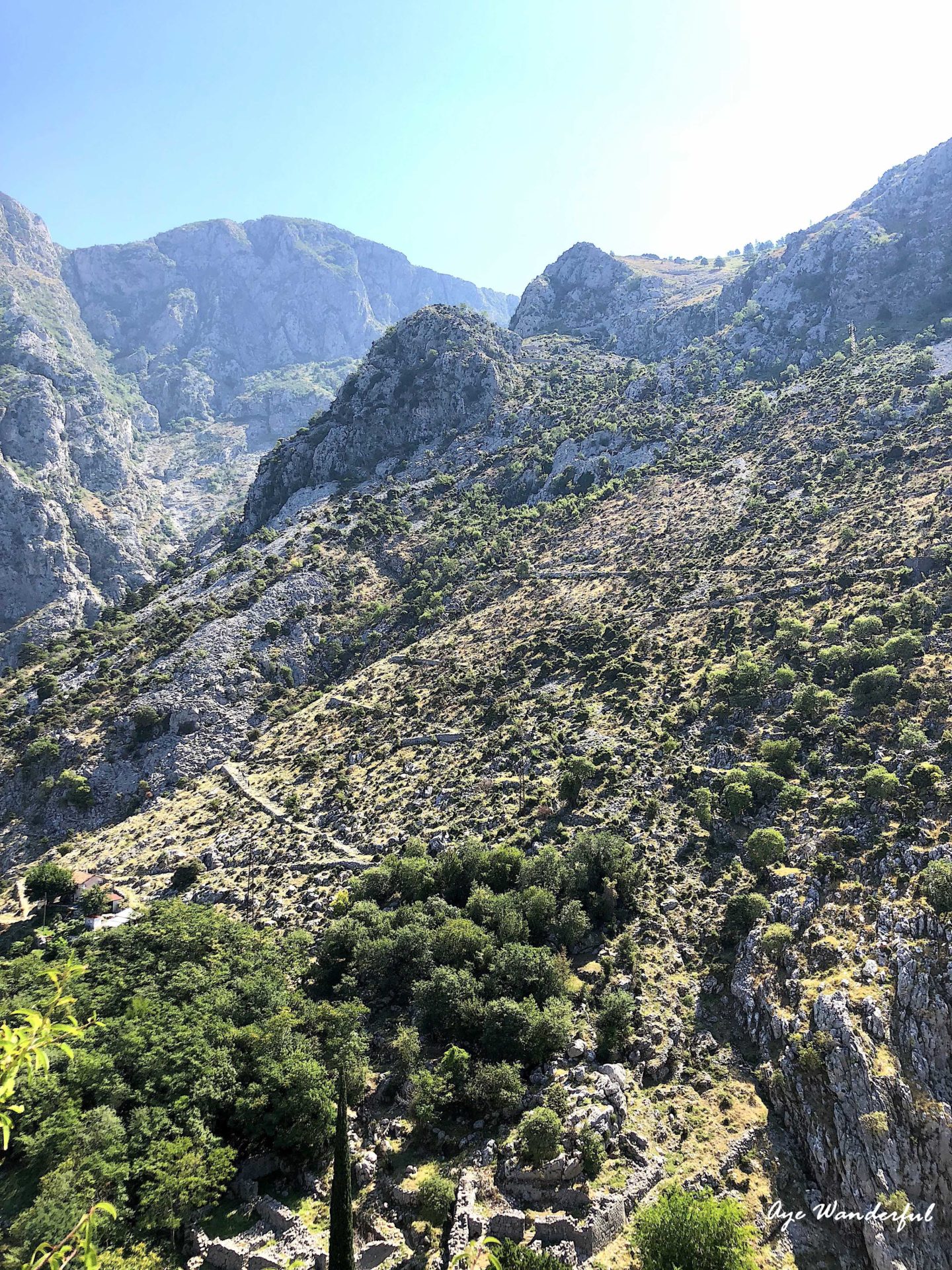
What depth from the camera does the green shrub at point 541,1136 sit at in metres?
27.1

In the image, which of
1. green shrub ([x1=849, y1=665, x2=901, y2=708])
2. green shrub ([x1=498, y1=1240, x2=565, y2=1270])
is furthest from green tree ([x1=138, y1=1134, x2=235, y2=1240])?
green shrub ([x1=849, y1=665, x2=901, y2=708])

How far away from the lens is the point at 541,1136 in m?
27.2

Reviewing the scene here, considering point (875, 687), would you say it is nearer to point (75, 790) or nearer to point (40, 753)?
point (75, 790)

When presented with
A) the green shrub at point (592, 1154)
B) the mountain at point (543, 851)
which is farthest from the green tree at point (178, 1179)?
the green shrub at point (592, 1154)

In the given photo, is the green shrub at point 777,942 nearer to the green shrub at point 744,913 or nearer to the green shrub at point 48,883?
the green shrub at point 744,913

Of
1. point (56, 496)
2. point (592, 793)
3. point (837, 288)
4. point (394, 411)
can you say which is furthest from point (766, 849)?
point (56, 496)

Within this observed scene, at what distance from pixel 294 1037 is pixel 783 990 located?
25785 millimetres

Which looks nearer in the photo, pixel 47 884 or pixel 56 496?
pixel 47 884

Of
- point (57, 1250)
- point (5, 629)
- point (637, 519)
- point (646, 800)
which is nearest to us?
point (57, 1250)

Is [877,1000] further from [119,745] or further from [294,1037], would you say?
[119,745]

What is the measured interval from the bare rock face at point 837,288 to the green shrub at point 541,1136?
141m

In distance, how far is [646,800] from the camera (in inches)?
2013

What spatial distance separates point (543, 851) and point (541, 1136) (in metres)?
19.0

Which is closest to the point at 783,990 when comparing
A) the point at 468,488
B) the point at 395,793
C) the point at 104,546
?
the point at 395,793
